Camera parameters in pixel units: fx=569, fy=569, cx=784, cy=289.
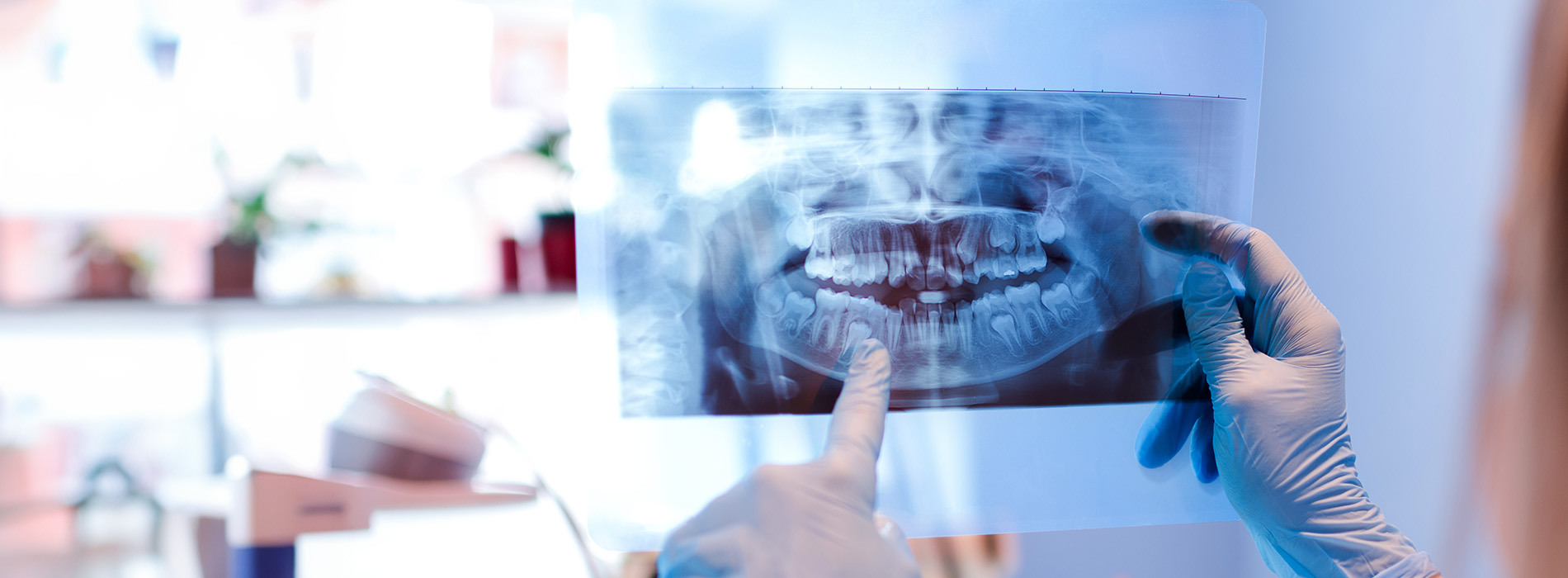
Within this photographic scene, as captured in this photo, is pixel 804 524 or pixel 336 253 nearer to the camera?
pixel 804 524

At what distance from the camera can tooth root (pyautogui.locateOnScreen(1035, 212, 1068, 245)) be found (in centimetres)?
62

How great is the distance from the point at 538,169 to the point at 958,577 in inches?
31.8

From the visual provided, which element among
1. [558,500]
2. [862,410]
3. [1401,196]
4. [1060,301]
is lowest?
[558,500]

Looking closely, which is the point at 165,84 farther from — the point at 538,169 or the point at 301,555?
the point at 301,555

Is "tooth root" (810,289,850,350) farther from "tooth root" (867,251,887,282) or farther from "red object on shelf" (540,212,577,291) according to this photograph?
"red object on shelf" (540,212,577,291)

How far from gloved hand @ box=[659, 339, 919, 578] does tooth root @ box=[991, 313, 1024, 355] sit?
173 millimetres

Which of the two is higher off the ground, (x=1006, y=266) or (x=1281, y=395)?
(x=1006, y=266)

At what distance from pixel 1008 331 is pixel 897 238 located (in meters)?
0.17

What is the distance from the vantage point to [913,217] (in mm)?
604

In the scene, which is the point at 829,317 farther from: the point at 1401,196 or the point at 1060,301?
the point at 1401,196

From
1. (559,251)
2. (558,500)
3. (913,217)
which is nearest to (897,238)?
(913,217)

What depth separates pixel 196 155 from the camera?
0.73 m

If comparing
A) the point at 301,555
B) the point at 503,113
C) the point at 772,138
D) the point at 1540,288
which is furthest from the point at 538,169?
the point at 1540,288

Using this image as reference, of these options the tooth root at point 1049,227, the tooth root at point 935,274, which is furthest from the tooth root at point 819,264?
the tooth root at point 1049,227
